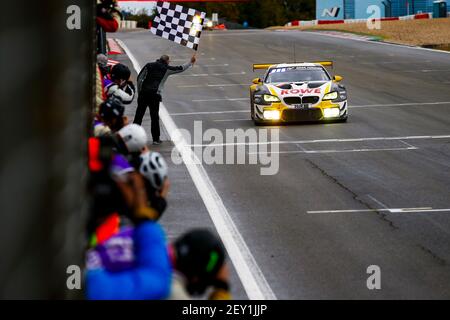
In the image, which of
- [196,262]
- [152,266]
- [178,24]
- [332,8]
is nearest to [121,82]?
[178,24]

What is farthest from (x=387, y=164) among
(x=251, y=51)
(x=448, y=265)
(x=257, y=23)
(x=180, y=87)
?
(x=257, y=23)

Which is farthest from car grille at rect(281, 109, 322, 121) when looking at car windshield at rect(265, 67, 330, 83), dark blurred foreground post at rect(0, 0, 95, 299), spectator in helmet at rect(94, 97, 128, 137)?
dark blurred foreground post at rect(0, 0, 95, 299)

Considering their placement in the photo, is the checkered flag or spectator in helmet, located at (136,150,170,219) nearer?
spectator in helmet, located at (136,150,170,219)

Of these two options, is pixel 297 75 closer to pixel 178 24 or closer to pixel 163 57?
pixel 178 24

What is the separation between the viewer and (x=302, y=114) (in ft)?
72.4

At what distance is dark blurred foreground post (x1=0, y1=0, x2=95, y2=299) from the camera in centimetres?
138

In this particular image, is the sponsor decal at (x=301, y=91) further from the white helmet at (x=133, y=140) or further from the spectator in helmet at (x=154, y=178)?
the spectator in helmet at (x=154, y=178)

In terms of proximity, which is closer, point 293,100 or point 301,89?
point 293,100

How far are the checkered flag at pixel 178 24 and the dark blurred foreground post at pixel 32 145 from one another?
1818 centimetres

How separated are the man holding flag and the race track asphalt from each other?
2613 mm

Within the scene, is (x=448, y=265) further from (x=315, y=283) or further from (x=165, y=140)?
(x=165, y=140)

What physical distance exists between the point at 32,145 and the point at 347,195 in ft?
38.8

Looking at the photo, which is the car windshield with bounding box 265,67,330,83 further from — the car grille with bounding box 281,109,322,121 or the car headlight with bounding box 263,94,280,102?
the car grille with bounding box 281,109,322,121

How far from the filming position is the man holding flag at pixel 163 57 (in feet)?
62.9
